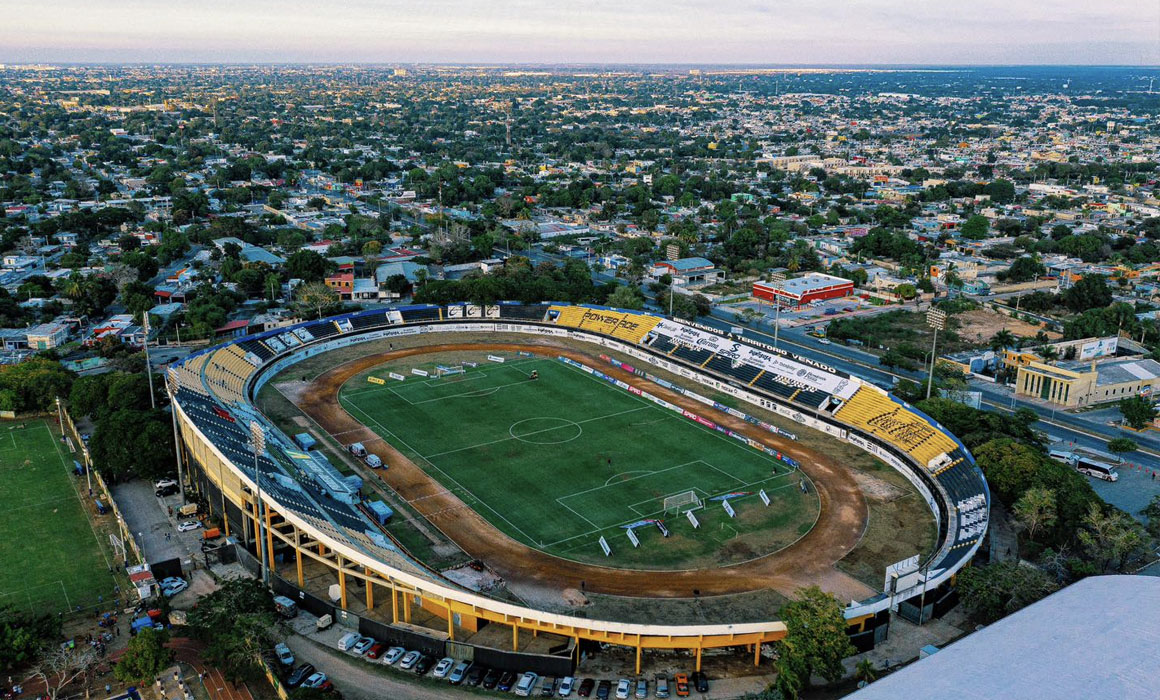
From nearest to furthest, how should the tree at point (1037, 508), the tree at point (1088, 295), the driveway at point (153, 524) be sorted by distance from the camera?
the driveway at point (153, 524), the tree at point (1037, 508), the tree at point (1088, 295)

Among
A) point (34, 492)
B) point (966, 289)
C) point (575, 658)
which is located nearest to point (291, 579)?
point (575, 658)

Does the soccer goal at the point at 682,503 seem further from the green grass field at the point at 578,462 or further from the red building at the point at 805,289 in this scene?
the red building at the point at 805,289

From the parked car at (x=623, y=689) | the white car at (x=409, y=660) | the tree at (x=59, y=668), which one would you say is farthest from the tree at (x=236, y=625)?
the parked car at (x=623, y=689)

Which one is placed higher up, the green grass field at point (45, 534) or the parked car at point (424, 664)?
the parked car at point (424, 664)

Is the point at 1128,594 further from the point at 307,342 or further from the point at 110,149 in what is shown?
the point at 110,149

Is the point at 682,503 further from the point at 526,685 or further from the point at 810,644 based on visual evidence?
the point at 526,685

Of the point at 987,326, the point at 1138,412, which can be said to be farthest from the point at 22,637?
the point at 987,326

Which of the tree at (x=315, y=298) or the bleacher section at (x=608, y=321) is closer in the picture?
the bleacher section at (x=608, y=321)
